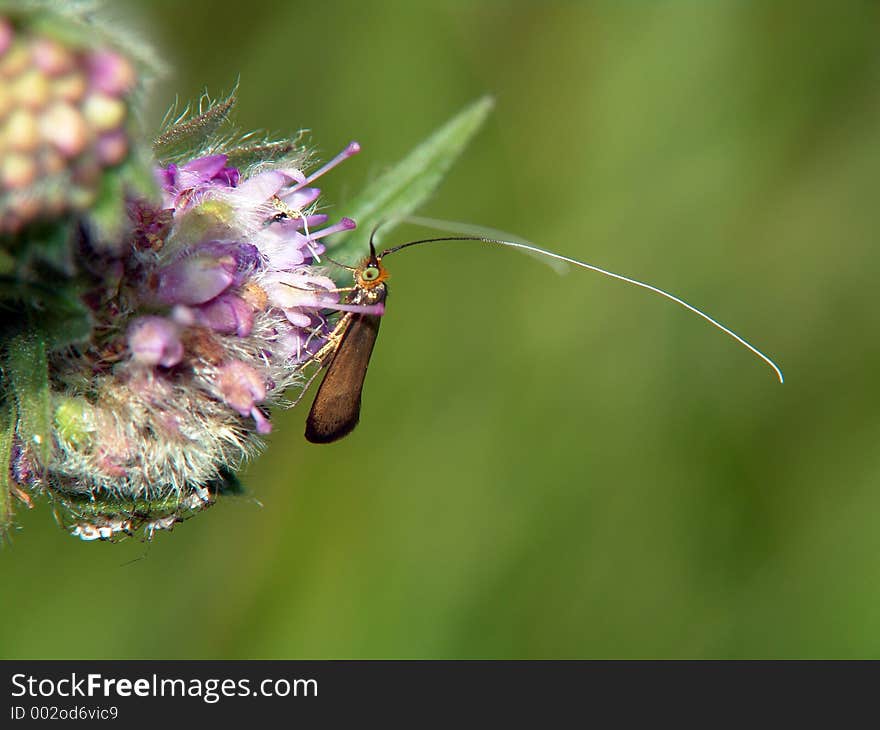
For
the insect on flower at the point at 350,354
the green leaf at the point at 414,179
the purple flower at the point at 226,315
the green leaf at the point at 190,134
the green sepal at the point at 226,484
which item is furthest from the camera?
the green leaf at the point at 414,179

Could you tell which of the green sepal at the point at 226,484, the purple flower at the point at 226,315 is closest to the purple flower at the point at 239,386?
the purple flower at the point at 226,315

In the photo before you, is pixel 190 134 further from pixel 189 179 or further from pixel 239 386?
pixel 239 386

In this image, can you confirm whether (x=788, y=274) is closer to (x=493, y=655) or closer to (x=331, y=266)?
(x=493, y=655)

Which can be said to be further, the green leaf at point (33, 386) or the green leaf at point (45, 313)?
the green leaf at point (33, 386)

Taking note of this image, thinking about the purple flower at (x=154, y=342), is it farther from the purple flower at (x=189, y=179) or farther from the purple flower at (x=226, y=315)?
the purple flower at (x=189, y=179)

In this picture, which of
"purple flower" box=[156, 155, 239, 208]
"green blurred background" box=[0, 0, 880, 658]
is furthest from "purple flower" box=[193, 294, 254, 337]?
"green blurred background" box=[0, 0, 880, 658]

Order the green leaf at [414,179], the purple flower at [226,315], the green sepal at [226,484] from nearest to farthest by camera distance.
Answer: the purple flower at [226,315]
the green sepal at [226,484]
the green leaf at [414,179]

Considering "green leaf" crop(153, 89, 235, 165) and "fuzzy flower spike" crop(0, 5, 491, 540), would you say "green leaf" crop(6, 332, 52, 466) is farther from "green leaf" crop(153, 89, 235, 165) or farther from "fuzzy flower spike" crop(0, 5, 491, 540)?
"green leaf" crop(153, 89, 235, 165)

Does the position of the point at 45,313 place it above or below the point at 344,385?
above

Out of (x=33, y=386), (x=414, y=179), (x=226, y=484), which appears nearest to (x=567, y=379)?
(x=414, y=179)
